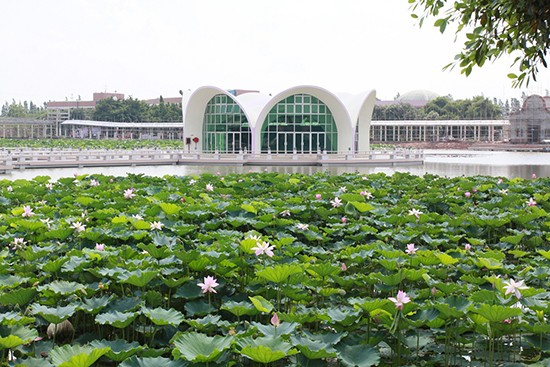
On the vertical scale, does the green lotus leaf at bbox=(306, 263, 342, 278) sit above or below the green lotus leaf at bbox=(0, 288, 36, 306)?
above

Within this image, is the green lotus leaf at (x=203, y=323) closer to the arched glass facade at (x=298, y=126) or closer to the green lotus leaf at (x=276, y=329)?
the green lotus leaf at (x=276, y=329)

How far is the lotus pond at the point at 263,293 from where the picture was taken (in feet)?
10.9

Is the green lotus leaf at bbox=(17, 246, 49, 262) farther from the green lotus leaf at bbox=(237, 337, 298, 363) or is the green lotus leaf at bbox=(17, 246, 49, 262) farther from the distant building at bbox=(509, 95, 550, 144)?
the distant building at bbox=(509, 95, 550, 144)

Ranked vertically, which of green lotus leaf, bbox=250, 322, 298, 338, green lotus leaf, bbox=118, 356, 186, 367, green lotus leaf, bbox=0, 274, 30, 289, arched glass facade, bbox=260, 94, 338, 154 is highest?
arched glass facade, bbox=260, 94, 338, 154

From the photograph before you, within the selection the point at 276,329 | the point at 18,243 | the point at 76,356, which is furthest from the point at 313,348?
the point at 18,243

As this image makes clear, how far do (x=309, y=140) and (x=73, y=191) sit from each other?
31.0m

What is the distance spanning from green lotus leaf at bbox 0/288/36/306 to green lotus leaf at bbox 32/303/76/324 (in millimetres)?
277

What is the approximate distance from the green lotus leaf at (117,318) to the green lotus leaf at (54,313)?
Result: 6.8 inches

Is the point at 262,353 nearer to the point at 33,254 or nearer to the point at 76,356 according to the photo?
the point at 76,356

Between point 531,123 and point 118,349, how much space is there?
248ft

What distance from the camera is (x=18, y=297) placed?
393 centimetres

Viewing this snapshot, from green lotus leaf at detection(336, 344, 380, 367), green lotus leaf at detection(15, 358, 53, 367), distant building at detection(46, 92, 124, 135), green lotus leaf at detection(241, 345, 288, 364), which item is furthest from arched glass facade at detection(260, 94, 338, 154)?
distant building at detection(46, 92, 124, 135)

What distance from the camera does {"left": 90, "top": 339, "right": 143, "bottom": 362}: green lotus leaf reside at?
3119 millimetres

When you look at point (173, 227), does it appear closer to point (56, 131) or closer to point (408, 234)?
point (408, 234)
